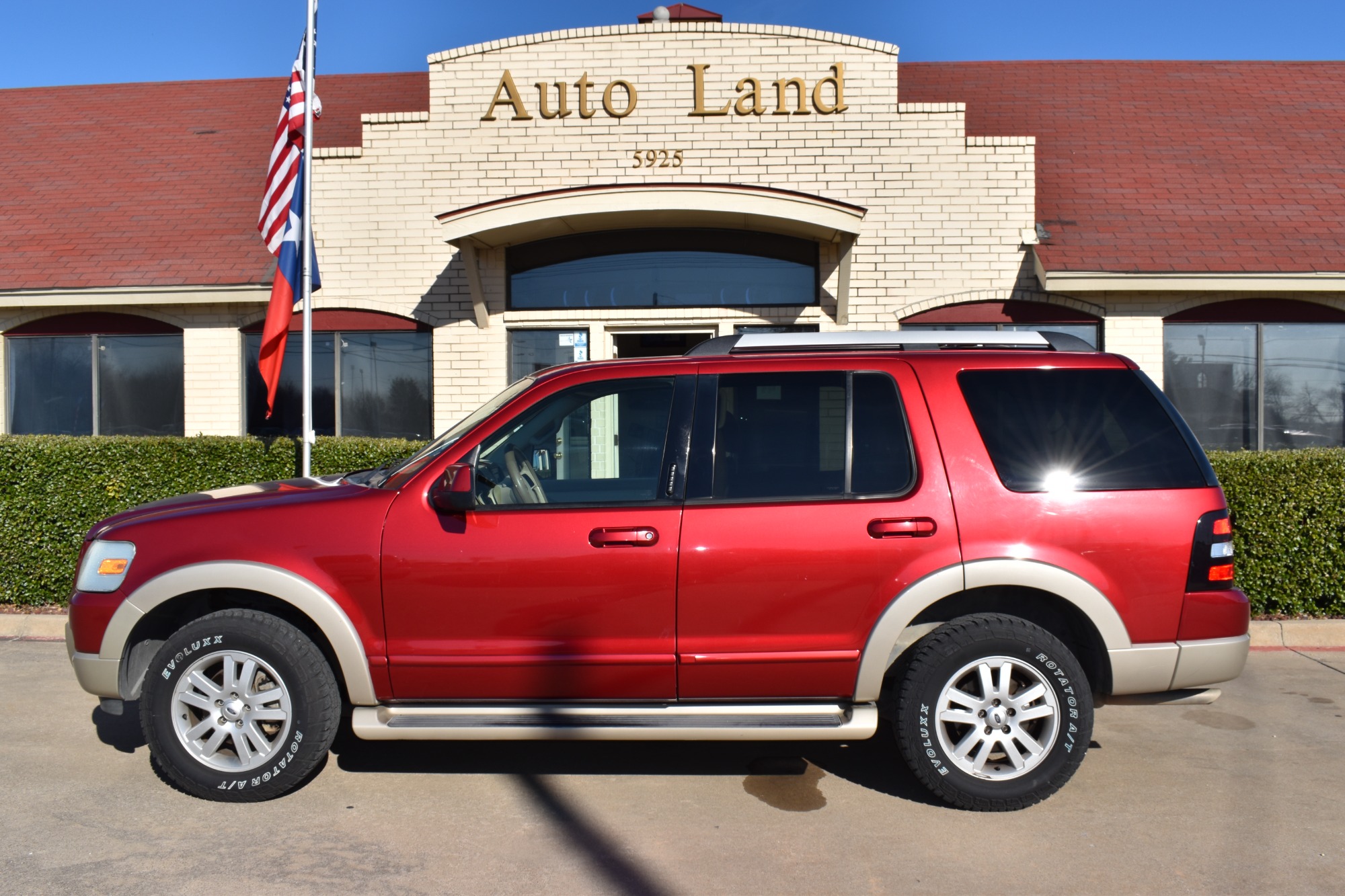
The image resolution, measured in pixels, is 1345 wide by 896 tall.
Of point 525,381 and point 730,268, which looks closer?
point 525,381

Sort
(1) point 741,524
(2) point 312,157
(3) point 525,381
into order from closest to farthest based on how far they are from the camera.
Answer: (1) point 741,524 → (3) point 525,381 → (2) point 312,157

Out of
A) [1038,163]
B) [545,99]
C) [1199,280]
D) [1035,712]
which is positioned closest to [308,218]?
[545,99]

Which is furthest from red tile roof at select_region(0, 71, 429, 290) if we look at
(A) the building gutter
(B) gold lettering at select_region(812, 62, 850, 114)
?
(A) the building gutter

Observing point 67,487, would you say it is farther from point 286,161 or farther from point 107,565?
point 107,565

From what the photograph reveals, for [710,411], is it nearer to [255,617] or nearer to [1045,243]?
[255,617]

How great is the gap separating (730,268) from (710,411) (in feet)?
20.9

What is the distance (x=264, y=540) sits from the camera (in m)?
4.46

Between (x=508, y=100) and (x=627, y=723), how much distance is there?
8.11 metres

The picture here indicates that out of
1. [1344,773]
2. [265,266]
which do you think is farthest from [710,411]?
[265,266]

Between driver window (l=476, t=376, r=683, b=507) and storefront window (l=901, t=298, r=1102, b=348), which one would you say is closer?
driver window (l=476, t=376, r=683, b=507)

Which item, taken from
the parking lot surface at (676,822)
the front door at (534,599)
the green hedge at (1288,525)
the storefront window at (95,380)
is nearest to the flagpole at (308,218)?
the storefront window at (95,380)

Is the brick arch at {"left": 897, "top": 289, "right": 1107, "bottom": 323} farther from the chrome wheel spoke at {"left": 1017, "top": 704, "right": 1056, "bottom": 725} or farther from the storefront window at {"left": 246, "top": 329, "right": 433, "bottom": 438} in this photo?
the chrome wheel spoke at {"left": 1017, "top": 704, "right": 1056, "bottom": 725}

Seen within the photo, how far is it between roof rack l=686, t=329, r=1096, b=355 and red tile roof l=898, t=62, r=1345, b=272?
544 centimetres

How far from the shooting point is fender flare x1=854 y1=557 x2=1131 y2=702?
4316mm
